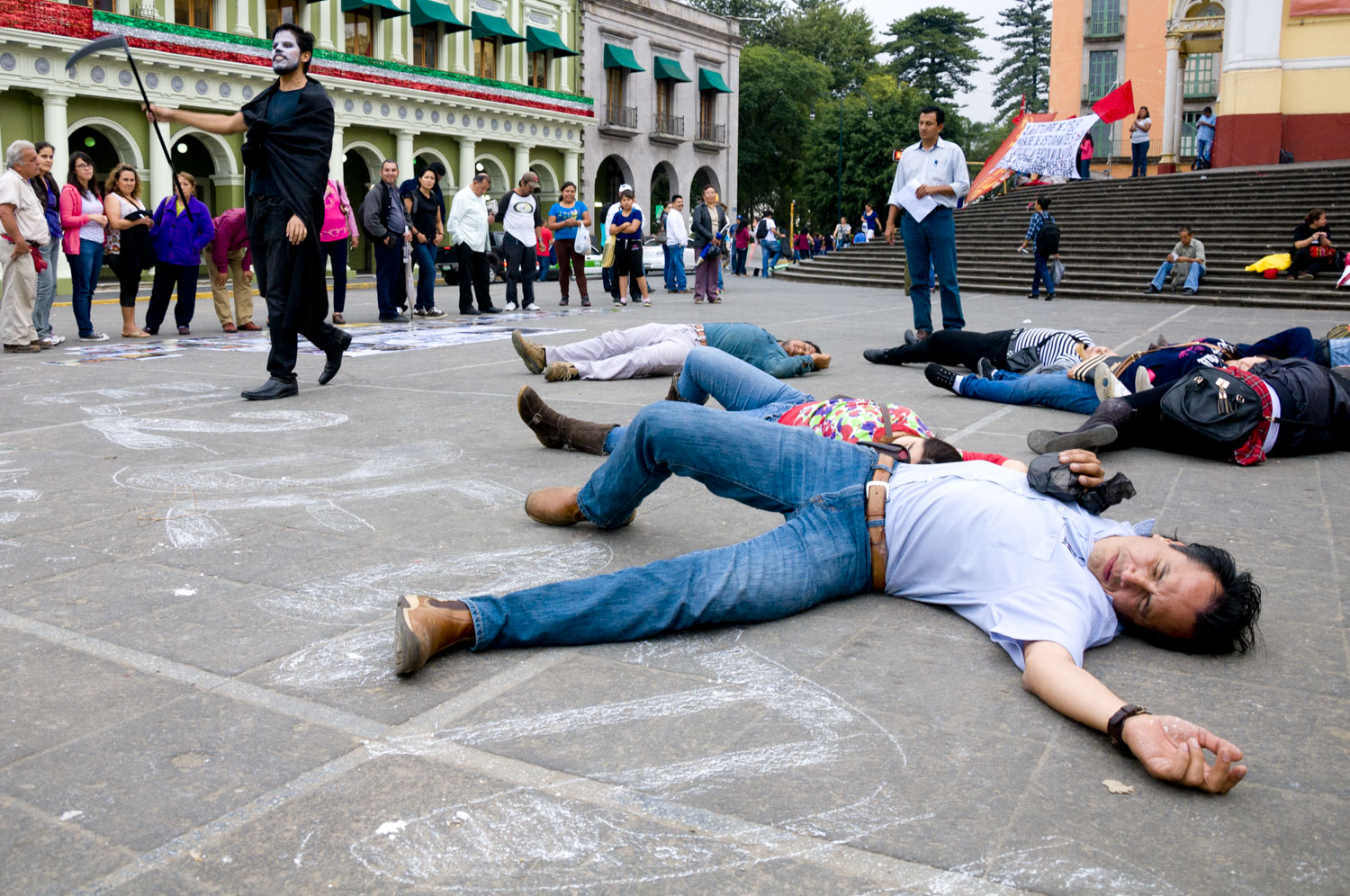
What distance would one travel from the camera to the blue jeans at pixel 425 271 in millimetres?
13969

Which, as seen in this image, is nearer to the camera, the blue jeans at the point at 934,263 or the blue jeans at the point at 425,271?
the blue jeans at the point at 934,263

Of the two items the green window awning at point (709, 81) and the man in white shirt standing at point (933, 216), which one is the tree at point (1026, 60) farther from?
the man in white shirt standing at point (933, 216)

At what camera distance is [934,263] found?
9.54 meters

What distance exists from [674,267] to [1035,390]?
14.6 meters

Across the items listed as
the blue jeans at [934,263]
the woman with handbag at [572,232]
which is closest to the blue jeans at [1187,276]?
the woman with handbag at [572,232]

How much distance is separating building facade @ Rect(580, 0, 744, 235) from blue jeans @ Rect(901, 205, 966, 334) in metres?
32.9

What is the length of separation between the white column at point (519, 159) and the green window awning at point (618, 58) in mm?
5685

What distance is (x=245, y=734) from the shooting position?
2.36 meters

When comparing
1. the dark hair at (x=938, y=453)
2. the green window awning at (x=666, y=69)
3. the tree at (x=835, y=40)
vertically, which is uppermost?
the tree at (x=835, y=40)

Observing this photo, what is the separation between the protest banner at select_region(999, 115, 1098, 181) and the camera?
28859 mm

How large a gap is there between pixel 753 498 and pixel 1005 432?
3.08 metres

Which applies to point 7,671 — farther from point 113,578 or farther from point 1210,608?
point 1210,608

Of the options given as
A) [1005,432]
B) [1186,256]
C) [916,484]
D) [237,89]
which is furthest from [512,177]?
[916,484]

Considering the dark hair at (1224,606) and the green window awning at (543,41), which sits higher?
the green window awning at (543,41)
